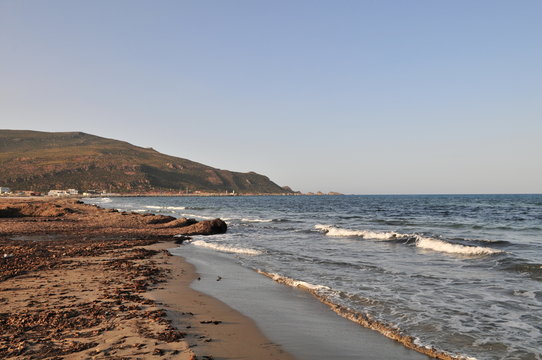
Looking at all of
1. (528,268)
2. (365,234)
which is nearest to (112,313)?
(528,268)

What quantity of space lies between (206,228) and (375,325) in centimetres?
2172

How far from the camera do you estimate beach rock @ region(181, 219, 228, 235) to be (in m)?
27.0

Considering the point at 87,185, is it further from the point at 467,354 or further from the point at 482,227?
the point at 467,354

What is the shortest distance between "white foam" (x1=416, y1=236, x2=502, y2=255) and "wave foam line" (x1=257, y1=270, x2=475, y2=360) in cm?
1193

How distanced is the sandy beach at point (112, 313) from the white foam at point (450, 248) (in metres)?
14.3

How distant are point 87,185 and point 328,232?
190642mm

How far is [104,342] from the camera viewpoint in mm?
5715

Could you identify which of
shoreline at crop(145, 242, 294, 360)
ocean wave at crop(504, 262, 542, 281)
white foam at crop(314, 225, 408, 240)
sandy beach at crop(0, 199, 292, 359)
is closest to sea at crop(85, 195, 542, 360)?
ocean wave at crop(504, 262, 542, 281)

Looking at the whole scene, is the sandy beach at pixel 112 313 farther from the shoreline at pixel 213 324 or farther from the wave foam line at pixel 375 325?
the wave foam line at pixel 375 325

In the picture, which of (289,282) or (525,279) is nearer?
(289,282)

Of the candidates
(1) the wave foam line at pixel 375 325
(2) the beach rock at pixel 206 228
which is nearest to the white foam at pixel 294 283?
(1) the wave foam line at pixel 375 325

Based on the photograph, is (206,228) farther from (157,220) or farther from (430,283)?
(430,283)

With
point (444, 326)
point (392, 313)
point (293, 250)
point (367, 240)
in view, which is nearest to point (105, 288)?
point (392, 313)

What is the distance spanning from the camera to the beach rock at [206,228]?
26984mm
